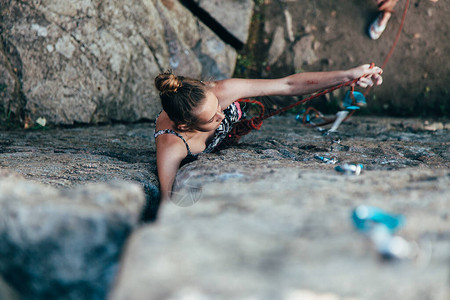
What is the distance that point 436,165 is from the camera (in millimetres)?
1923

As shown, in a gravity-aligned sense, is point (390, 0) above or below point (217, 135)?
above

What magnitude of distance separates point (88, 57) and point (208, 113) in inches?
76.4

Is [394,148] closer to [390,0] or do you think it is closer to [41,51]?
[390,0]

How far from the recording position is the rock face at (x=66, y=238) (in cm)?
100

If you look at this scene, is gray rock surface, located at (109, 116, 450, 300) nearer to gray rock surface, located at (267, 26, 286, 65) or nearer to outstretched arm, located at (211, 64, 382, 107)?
outstretched arm, located at (211, 64, 382, 107)

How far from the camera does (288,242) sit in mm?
937

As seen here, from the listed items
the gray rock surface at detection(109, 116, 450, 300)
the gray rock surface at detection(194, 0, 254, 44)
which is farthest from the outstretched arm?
the gray rock surface at detection(194, 0, 254, 44)

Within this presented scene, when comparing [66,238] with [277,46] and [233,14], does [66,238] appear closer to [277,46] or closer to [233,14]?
[233,14]

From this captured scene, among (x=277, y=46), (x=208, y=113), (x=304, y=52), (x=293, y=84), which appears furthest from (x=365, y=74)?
(x=277, y=46)

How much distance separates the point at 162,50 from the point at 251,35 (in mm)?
1263

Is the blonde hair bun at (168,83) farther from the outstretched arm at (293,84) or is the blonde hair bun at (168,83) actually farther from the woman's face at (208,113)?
the outstretched arm at (293,84)

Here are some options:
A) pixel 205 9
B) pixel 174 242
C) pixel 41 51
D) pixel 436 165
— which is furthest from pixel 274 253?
pixel 205 9

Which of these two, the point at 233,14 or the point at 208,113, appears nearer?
the point at 208,113

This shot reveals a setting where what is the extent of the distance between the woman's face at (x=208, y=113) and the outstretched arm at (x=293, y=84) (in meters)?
0.17
